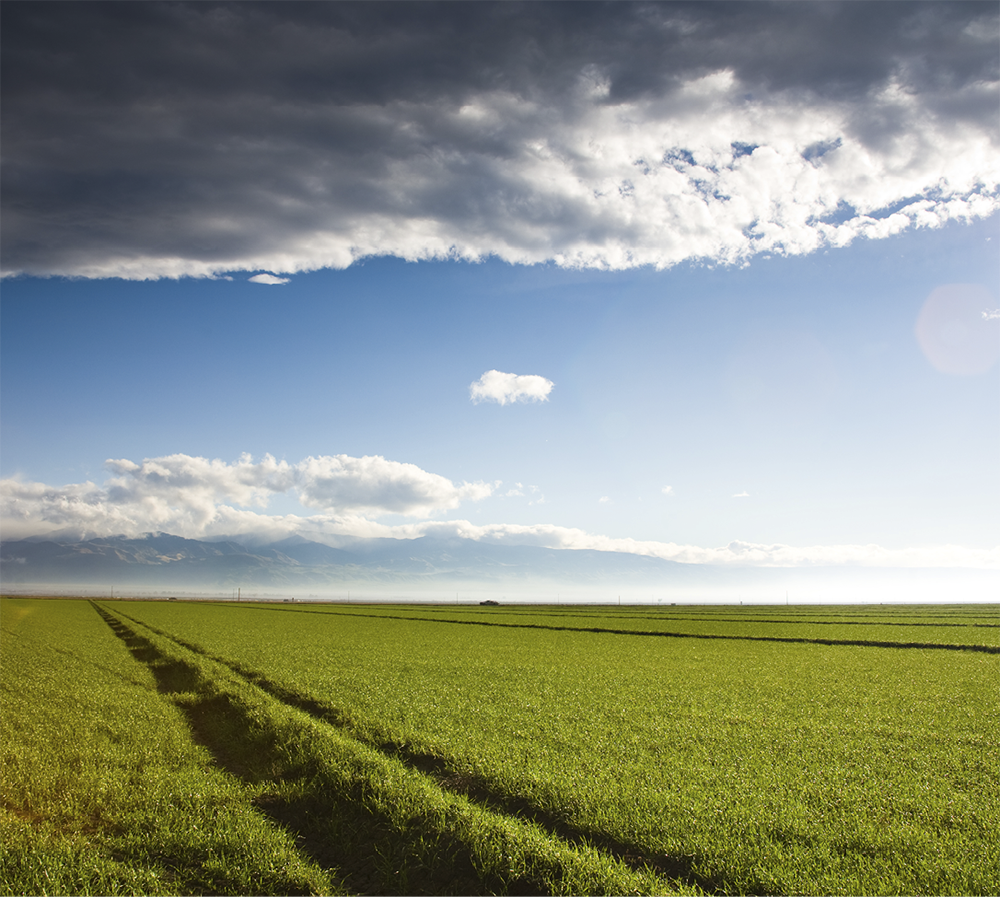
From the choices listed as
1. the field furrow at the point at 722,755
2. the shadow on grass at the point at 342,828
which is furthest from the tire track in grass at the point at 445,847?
the field furrow at the point at 722,755

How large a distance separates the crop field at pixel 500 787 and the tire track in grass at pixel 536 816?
0.13 feet

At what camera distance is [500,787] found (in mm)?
9867

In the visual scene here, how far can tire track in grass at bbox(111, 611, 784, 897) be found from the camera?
23.1 ft

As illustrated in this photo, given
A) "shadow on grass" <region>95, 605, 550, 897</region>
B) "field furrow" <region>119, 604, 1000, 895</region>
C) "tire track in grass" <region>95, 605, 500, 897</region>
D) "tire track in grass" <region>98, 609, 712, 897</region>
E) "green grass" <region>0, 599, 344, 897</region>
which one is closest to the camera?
"tire track in grass" <region>98, 609, 712, 897</region>

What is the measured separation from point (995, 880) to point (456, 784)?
756 centimetres

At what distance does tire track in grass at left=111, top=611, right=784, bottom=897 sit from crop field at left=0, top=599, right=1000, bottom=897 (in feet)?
0.13

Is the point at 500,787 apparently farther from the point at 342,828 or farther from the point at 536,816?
the point at 342,828

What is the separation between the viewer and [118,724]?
14969 mm

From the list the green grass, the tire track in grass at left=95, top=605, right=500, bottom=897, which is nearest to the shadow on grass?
the tire track in grass at left=95, top=605, right=500, bottom=897

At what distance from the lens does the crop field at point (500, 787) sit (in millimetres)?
7434

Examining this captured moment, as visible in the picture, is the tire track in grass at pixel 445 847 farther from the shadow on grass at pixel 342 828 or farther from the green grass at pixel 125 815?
the green grass at pixel 125 815

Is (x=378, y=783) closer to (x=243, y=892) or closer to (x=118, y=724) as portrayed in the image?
(x=243, y=892)

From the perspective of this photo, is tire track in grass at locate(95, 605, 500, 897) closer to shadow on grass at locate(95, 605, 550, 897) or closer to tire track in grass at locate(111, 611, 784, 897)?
shadow on grass at locate(95, 605, 550, 897)

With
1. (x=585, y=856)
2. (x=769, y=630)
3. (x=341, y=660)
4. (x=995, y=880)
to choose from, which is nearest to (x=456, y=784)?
(x=585, y=856)
